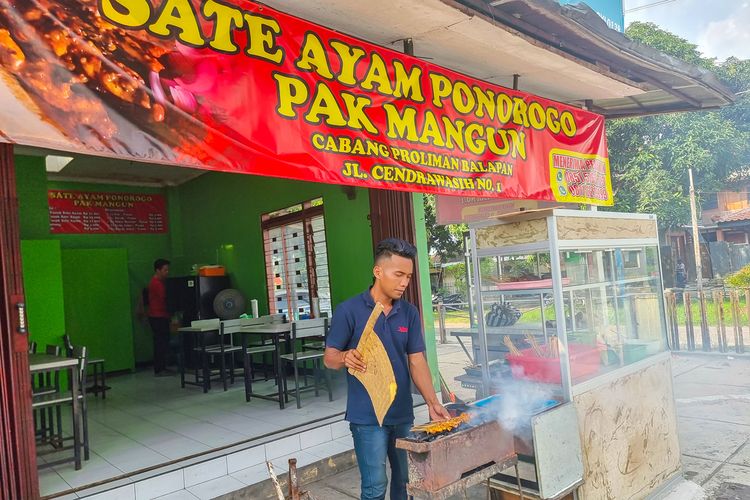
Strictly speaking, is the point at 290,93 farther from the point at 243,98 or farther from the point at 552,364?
the point at 552,364

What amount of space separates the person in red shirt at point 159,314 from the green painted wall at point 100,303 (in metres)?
0.59

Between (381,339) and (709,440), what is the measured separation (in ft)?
12.1

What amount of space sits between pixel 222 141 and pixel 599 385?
2635mm

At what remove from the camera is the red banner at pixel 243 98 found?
2027 millimetres

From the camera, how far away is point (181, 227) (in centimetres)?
998

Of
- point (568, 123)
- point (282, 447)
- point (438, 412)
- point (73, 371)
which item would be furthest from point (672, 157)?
point (73, 371)

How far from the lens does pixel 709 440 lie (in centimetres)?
436

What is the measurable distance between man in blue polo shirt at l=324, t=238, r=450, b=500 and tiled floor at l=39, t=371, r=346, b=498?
1.69 metres

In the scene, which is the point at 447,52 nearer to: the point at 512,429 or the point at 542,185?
the point at 542,185

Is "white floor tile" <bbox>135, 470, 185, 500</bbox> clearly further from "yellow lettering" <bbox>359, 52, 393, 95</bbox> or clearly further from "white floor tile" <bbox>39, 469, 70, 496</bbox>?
"yellow lettering" <bbox>359, 52, 393, 95</bbox>

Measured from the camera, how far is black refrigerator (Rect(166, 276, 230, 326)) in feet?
27.2

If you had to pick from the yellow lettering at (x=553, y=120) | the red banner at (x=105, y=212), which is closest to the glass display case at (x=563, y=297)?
the yellow lettering at (x=553, y=120)

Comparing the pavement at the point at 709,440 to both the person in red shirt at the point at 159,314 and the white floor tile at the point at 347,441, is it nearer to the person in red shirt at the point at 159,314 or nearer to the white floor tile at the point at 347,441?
the white floor tile at the point at 347,441

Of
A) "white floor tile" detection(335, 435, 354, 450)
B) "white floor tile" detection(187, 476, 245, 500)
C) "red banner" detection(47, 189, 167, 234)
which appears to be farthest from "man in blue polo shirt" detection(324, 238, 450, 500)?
"red banner" detection(47, 189, 167, 234)
